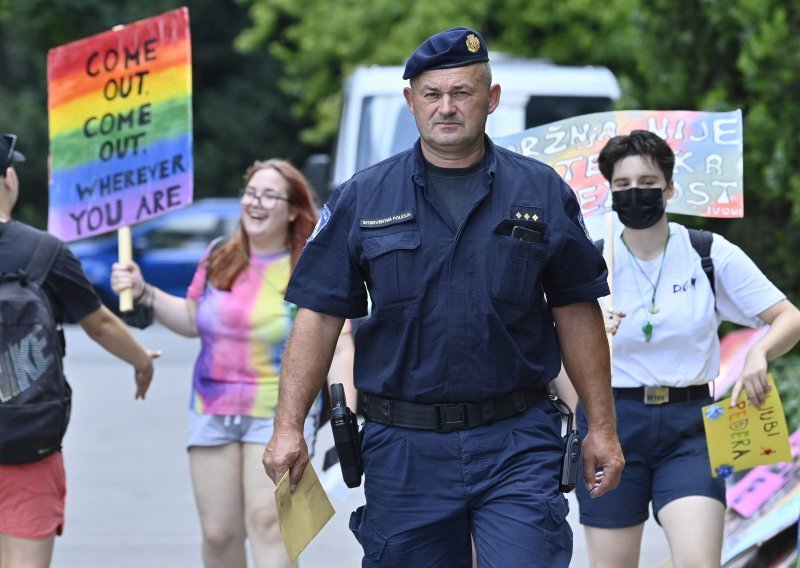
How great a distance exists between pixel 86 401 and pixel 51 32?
19.5m

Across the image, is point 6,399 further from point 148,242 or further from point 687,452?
point 148,242

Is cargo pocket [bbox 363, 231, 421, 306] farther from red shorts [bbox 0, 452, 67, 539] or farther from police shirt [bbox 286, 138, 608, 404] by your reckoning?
red shorts [bbox 0, 452, 67, 539]

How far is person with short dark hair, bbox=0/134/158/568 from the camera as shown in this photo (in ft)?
16.6

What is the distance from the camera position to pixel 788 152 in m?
9.54

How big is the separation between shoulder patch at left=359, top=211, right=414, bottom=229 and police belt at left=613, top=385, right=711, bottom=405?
1.34 metres

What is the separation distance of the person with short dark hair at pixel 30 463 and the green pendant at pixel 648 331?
187 cm

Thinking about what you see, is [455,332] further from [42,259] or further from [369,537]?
[42,259]

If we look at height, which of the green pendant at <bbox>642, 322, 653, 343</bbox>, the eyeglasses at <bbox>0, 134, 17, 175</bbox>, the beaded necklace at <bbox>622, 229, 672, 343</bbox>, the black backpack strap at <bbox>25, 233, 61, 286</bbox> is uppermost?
the eyeglasses at <bbox>0, 134, 17, 175</bbox>

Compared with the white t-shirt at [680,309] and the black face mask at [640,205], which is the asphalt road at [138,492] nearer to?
the white t-shirt at [680,309]

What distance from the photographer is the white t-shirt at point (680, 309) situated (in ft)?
16.9

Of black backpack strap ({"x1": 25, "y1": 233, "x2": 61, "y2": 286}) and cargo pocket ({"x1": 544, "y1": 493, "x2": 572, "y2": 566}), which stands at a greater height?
black backpack strap ({"x1": 25, "y1": 233, "x2": 61, "y2": 286})

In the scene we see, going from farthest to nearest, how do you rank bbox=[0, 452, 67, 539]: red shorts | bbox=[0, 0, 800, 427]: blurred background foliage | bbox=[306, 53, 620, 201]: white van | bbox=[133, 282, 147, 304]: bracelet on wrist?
1. bbox=[306, 53, 620, 201]: white van
2. bbox=[0, 0, 800, 427]: blurred background foliage
3. bbox=[133, 282, 147, 304]: bracelet on wrist
4. bbox=[0, 452, 67, 539]: red shorts

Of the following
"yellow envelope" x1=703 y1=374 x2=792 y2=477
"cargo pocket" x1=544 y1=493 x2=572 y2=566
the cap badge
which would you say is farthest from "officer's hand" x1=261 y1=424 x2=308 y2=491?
"yellow envelope" x1=703 y1=374 x2=792 y2=477

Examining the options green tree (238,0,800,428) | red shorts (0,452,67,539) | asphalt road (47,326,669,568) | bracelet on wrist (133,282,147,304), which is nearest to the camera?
red shorts (0,452,67,539)
